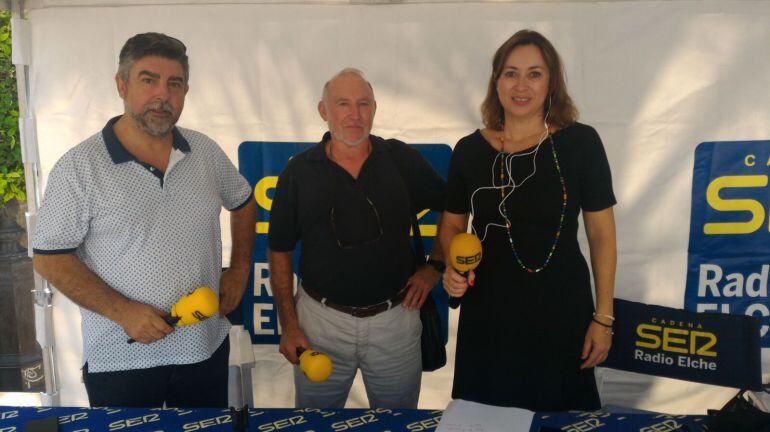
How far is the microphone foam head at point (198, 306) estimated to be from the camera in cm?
184

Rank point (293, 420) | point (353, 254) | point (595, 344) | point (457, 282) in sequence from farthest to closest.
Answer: point (353, 254) < point (595, 344) < point (457, 282) < point (293, 420)

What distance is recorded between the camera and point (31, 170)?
3043mm

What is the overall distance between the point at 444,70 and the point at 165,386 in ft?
5.98

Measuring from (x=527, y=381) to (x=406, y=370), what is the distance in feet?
1.69

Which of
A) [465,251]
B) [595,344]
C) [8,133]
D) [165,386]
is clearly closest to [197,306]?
[165,386]

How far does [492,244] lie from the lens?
7.06 feet

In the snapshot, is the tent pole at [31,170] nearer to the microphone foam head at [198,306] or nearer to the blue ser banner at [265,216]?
the blue ser banner at [265,216]

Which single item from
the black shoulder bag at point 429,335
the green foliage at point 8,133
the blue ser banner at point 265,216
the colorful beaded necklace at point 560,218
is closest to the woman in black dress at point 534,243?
the colorful beaded necklace at point 560,218

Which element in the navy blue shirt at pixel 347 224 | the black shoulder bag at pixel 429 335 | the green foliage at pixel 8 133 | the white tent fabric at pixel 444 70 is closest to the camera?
the navy blue shirt at pixel 347 224

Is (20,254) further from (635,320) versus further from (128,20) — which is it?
(635,320)

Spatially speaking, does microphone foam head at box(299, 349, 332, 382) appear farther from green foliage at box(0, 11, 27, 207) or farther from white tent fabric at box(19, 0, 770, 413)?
green foliage at box(0, 11, 27, 207)

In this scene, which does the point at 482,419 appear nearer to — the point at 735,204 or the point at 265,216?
the point at 265,216

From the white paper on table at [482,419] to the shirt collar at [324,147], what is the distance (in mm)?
1084

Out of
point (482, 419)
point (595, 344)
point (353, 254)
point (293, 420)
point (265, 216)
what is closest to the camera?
point (482, 419)
